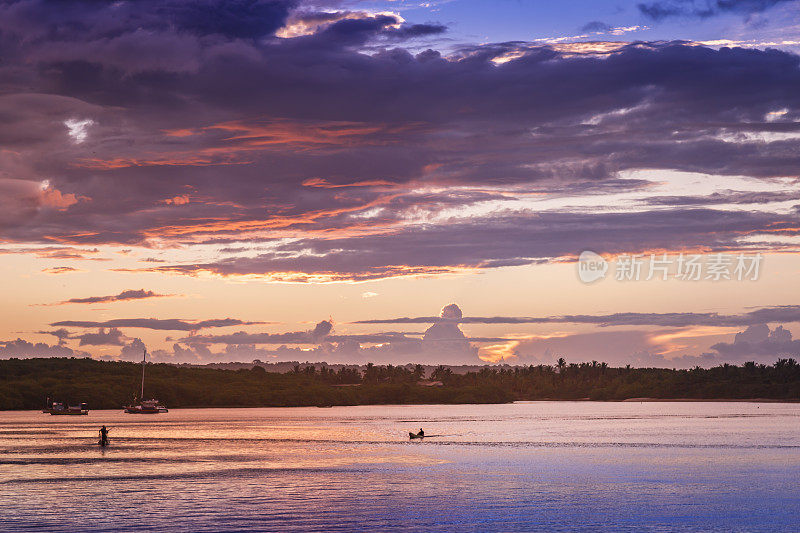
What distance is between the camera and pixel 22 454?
399 feet

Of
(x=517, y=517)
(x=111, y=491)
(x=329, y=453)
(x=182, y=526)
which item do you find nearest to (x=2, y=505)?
(x=111, y=491)

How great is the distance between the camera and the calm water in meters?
64.9

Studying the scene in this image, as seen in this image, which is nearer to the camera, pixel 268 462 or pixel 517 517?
pixel 517 517

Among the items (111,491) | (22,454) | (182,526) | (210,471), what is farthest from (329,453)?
(182,526)

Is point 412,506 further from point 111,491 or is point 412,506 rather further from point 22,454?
point 22,454

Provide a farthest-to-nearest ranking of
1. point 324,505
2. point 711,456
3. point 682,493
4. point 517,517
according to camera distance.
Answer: point 711,456 < point 682,493 < point 324,505 < point 517,517

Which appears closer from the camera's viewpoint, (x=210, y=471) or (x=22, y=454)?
(x=210, y=471)

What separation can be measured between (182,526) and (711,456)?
288ft

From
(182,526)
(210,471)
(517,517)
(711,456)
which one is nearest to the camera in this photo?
(182,526)

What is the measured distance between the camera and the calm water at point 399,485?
64.9 meters

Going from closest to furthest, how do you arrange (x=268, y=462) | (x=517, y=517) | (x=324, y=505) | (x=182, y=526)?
(x=182, y=526) → (x=517, y=517) → (x=324, y=505) → (x=268, y=462)

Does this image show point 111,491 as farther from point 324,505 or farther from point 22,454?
point 22,454

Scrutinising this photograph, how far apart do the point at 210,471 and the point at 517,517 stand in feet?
149

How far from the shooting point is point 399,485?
88375mm
